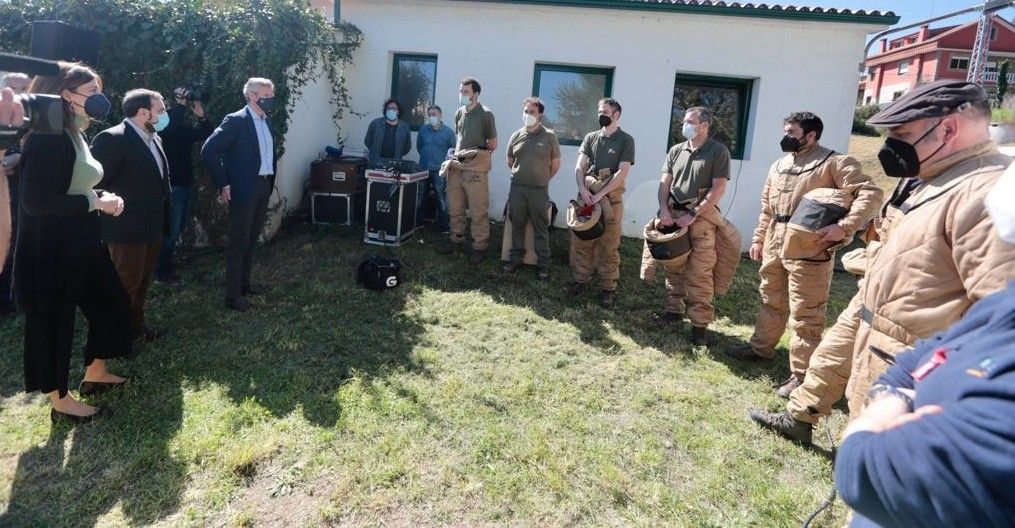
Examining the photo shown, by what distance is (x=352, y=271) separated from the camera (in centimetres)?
634

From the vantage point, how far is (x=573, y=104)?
8.22m

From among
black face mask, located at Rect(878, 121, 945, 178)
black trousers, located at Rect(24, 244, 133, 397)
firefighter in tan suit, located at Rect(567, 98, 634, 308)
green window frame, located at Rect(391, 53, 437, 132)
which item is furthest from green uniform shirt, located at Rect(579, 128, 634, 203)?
black trousers, located at Rect(24, 244, 133, 397)

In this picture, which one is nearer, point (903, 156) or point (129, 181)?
point (903, 156)

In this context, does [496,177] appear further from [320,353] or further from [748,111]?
[320,353]

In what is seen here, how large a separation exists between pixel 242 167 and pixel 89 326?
6.26 ft

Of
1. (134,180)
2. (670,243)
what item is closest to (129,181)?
(134,180)

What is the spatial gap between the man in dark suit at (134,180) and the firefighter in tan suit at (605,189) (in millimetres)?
3622

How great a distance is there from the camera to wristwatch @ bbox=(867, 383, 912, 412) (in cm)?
118

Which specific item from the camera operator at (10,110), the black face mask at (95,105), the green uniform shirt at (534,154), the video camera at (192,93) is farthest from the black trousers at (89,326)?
the green uniform shirt at (534,154)

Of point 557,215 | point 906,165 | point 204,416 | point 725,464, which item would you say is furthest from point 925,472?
point 557,215

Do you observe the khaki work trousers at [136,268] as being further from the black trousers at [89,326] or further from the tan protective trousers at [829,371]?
the tan protective trousers at [829,371]

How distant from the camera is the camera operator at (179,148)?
18.9 feet

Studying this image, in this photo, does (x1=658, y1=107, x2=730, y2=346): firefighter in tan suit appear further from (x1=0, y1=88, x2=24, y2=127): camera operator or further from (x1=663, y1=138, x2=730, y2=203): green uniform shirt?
(x1=0, y1=88, x2=24, y2=127): camera operator

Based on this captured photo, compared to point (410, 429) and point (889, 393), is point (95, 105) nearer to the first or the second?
point (410, 429)
